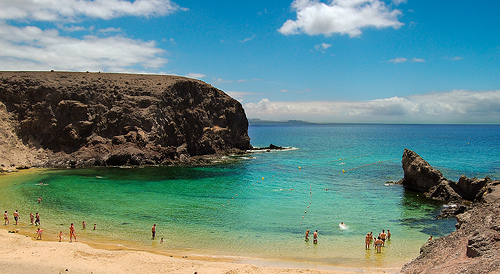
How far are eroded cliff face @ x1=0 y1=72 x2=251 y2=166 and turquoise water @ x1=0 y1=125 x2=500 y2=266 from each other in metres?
6.75

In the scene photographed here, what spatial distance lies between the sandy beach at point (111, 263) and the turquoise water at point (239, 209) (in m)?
1.62

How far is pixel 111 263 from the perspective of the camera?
2125 cm

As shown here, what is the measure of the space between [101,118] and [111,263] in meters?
50.5

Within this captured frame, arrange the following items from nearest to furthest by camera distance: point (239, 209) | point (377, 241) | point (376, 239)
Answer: point (377, 241)
point (376, 239)
point (239, 209)

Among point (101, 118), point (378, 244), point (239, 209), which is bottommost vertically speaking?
point (239, 209)

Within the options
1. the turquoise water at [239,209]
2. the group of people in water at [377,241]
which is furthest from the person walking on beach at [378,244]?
the turquoise water at [239,209]

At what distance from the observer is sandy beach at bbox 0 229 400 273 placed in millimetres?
20266

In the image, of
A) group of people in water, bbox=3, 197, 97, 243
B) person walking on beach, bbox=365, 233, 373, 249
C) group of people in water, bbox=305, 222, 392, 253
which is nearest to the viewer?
group of people in water, bbox=305, 222, 392, 253

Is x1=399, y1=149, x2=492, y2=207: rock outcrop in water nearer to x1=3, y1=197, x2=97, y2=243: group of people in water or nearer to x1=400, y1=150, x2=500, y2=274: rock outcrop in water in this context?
x1=400, y1=150, x2=500, y2=274: rock outcrop in water

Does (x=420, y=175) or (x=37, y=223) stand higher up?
(x=420, y=175)

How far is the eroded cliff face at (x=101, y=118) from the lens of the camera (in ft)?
205

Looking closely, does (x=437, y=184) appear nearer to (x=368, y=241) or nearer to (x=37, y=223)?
(x=368, y=241)

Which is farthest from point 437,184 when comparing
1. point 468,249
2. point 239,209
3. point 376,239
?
point 468,249

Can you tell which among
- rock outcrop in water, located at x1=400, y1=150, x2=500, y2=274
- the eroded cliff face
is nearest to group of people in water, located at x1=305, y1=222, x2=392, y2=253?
rock outcrop in water, located at x1=400, y1=150, x2=500, y2=274
